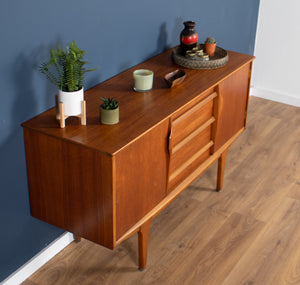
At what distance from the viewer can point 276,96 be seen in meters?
4.29

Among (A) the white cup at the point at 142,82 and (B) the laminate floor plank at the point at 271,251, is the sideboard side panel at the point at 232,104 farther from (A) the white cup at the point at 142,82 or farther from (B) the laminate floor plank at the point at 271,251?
(B) the laminate floor plank at the point at 271,251

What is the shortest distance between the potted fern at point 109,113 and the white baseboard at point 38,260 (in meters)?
0.79

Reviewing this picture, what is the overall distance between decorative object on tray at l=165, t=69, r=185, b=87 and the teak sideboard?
0.03m

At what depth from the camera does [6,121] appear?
1.95m

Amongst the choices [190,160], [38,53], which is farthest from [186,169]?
[38,53]

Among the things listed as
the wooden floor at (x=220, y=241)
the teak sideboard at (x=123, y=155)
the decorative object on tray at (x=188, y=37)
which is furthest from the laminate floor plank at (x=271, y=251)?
the decorative object on tray at (x=188, y=37)

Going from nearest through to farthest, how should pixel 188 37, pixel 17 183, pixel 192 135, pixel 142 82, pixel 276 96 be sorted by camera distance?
pixel 17 183, pixel 142 82, pixel 192 135, pixel 188 37, pixel 276 96

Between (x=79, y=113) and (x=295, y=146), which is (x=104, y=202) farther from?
(x=295, y=146)

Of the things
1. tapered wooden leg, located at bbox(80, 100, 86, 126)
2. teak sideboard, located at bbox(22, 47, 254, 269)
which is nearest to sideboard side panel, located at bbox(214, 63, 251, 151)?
teak sideboard, located at bbox(22, 47, 254, 269)

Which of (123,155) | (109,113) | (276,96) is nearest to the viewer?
(123,155)

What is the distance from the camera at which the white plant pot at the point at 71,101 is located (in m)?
1.95

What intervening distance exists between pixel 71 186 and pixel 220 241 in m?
0.99

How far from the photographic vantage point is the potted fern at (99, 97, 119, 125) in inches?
78.0

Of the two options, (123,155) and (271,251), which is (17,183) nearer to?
(123,155)
